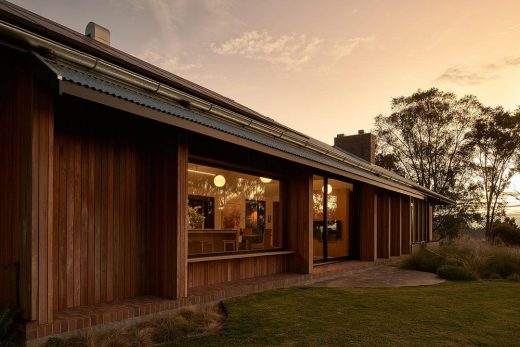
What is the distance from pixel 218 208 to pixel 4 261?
402 cm

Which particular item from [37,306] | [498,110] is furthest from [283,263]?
[498,110]

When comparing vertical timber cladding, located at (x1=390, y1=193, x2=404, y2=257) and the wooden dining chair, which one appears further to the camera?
vertical timber cladding, located at (x1=390, y1=193, x2=404, y2=257)

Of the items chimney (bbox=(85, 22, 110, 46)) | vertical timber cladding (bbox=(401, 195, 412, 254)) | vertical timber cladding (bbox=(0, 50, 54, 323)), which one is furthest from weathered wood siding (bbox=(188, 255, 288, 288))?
vertical timber cladding (bbox=(401, 195, 412, 254))

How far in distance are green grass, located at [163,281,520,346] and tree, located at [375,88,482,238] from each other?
82.9 feet

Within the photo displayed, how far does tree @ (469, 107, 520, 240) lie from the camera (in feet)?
96.8

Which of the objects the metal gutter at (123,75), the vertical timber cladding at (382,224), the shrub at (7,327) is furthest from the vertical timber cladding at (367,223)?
the shrub at (7,327)

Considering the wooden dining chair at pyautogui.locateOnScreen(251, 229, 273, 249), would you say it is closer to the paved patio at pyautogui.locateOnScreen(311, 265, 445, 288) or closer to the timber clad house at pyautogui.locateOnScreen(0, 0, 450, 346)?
the timber clad house at pyautogui.locateOnScreen(0, 0, 450, 346)

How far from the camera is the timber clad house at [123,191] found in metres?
4.10

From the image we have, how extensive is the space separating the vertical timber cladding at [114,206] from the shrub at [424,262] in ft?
26.9

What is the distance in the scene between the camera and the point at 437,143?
3125cm

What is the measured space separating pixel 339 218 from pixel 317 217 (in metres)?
1.02

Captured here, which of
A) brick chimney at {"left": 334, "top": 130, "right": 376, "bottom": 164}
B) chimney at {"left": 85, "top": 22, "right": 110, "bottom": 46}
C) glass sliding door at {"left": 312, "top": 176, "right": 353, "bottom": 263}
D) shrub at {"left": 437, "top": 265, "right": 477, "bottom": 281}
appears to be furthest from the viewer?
brick chimney at {"left": 334, "top": 130, "right": 376, "bottom": 164}

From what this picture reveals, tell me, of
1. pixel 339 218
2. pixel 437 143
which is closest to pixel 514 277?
pixel 339 218

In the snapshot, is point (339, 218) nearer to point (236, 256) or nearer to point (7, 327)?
point (236, 256)
